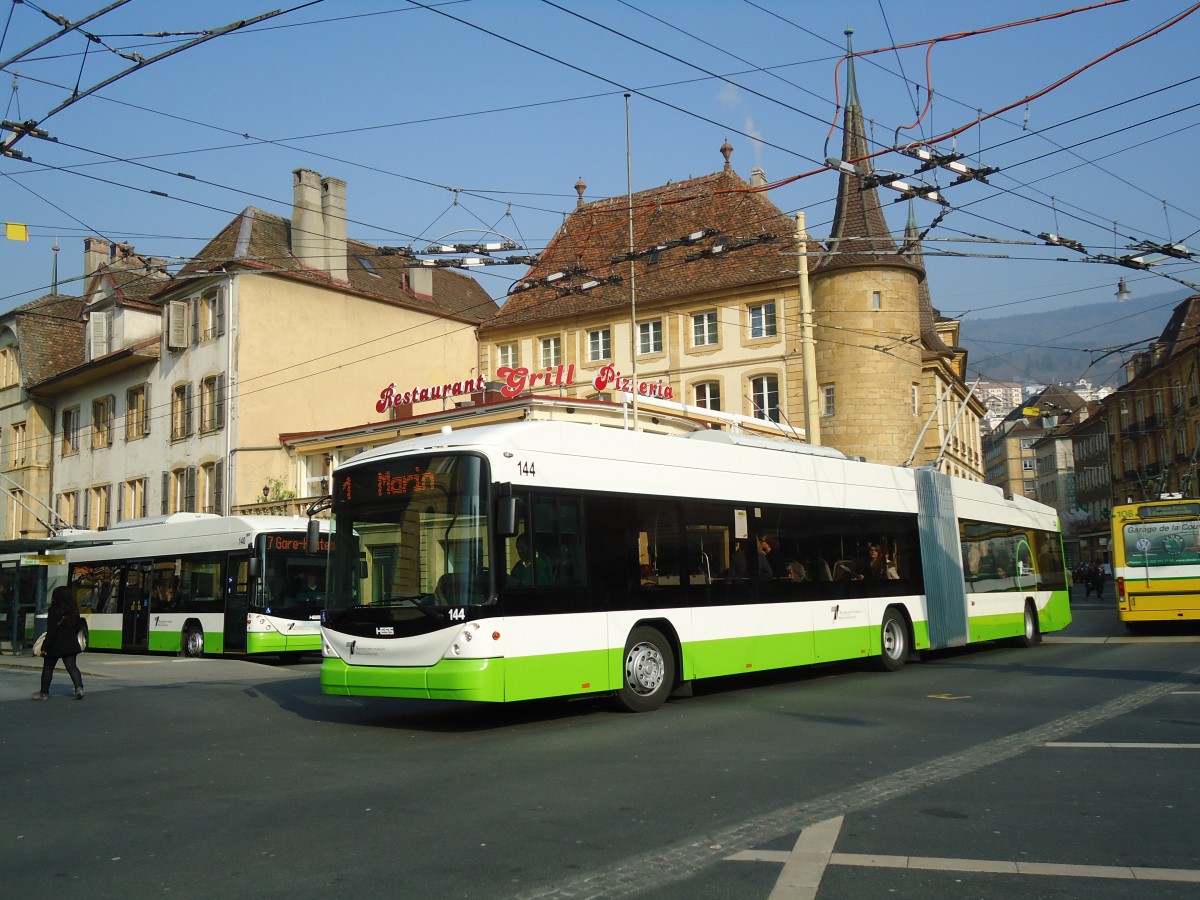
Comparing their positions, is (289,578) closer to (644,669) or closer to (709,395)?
(644,669)

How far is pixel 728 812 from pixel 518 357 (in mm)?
46715

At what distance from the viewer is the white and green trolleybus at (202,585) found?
2403cm

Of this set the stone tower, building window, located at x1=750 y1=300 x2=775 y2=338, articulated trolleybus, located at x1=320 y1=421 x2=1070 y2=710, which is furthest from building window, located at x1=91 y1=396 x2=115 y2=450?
articulated trolleybus, located at x1=320 y1=421 x2=1070 y2=710

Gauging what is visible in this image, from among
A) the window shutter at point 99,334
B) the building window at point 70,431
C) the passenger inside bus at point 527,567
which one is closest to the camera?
the passenger inside bus at point 527,567

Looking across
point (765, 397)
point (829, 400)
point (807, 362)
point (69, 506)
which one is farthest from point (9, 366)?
point (807, 362)

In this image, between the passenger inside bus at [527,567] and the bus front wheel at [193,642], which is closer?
the passenger inside bus at [527,567]

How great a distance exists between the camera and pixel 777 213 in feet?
160

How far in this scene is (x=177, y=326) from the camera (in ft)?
147

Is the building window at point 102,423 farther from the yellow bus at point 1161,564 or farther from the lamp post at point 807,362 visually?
the yellow bus at point 1161,564

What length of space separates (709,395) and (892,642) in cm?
3018

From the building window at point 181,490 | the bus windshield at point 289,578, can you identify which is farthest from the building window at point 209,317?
the bus windshield at point 289,578

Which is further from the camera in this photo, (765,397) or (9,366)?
(9,366)

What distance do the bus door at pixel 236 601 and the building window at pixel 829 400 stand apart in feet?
87.0

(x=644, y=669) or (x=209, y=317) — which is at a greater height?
(x=209, y=317)
